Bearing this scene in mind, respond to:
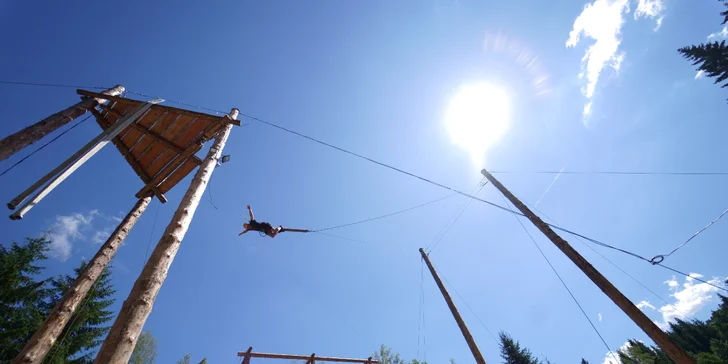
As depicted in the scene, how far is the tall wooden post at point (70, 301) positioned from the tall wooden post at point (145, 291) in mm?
4265

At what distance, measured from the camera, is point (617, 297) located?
5.50 metres

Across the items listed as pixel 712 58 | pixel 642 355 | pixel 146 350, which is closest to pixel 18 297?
pixel 146 350

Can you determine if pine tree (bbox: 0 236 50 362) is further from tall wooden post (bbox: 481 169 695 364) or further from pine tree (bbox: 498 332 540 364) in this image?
pine tree (bbox: 498 332 540 364)

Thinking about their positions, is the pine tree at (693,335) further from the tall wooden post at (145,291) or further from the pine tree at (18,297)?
the pine tree at (18,297)

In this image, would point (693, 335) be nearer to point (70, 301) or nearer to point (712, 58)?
point (712, 58)

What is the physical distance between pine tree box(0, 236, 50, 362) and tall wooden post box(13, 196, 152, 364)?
37.4 feet

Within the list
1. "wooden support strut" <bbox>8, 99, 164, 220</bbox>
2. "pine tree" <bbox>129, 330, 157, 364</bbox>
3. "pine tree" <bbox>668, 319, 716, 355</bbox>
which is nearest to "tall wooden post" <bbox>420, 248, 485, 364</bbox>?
"wooden support strut" <bbox>8, 99, 164, 220</bbox>

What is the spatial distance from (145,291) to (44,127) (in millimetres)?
7544

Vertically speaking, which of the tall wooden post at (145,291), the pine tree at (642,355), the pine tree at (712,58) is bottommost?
the tall wooden post at (145,291)

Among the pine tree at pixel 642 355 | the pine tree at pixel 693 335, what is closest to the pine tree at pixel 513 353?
the pine tree at pixel 642 355

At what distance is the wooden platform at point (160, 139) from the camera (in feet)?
22.3

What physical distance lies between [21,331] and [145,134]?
41.5 ft

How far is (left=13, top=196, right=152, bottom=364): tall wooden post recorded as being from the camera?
4.94 metres

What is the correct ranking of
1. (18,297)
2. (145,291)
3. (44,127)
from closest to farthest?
(145,291), (44,127), (18,297)
